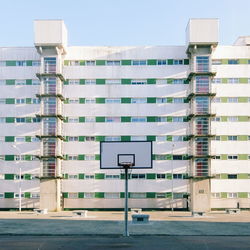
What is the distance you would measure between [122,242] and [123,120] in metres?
33.2

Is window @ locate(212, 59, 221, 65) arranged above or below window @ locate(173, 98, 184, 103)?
above

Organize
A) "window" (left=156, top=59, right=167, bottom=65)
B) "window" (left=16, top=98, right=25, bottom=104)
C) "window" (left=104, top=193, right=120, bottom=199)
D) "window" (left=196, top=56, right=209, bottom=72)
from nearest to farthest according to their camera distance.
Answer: "window" (left=196, top=56, right=209, bottom=72) < "window" (left=104, top=193, right=120, bottom=199) < "window" (left=16, top=98, right=25, bottom=104) < "window" (left=156, top=59, right=167, bottom=65)

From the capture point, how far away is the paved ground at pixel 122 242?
2033 centimetres

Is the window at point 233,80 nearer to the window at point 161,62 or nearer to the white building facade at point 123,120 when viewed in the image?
the white building facade at point 123,120

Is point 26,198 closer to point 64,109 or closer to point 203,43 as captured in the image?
point 64,109

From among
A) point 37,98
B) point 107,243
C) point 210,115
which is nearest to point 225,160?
→ point 210,115

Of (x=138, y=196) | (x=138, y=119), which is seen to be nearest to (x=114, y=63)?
(x=138, y=119)

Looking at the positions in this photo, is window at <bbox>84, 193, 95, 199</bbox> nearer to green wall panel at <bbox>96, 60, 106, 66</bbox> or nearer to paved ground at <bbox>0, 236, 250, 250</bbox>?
green wall panel at <bbox>96, 60, 106, 66</bbox>

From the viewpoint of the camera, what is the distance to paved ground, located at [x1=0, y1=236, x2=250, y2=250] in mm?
20328

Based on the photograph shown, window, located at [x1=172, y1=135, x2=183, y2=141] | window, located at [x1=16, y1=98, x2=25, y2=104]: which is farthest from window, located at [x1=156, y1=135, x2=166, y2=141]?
window, located at [x1=16, y1=98, x2=25, y2=104]

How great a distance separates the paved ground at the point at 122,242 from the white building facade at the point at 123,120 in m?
28.6

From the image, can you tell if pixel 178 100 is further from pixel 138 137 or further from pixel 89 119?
pixel 89 119

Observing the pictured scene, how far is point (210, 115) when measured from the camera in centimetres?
5150

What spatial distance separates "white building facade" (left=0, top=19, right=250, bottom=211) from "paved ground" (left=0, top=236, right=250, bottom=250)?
93.7ft
